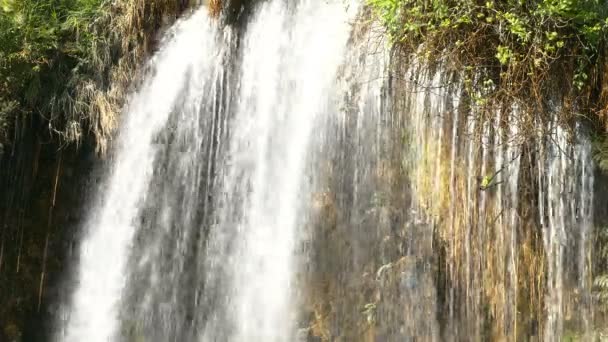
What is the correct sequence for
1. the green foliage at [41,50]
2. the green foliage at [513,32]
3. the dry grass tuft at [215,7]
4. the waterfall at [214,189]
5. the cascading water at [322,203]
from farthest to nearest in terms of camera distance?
the dry grass tuft at [215,7] → the green foliage at [41,50] → the waterfall at [214,189] → the cascading water at [322,203] → the green foliage at [513,32]

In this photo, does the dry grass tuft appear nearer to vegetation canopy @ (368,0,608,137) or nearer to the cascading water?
the cascading water

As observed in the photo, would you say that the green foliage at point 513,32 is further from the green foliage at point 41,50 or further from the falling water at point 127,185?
the green foliage at point 41,50

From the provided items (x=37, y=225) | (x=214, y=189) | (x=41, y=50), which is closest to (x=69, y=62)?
(x=41, y=50)

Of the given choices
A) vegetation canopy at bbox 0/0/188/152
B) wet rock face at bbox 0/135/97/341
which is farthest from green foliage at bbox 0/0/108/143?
wet rock face at bbox 0/135/97/341

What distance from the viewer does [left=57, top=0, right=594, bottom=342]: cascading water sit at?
15.1ft

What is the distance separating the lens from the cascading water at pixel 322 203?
4.61 m

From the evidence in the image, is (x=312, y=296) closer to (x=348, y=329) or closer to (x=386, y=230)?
(x=348, y=329)

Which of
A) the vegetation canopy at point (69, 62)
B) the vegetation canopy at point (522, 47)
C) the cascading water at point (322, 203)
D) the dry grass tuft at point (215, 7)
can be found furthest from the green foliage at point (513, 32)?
the vegetation canopy at point (69, 62)

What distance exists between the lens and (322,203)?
5504 millimetres

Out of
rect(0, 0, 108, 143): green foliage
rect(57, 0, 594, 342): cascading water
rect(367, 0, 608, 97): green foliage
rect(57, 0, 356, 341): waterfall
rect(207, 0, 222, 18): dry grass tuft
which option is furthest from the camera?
rect(207, 0, 222, 18): dry grass tuft

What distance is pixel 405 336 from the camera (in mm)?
4902

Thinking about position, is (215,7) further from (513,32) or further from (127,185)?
(513,32)

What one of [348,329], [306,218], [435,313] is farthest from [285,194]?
[435,313]

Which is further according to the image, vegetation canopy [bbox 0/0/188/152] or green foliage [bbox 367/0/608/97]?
vegetation canopy [bbox 0/0/188/152]
